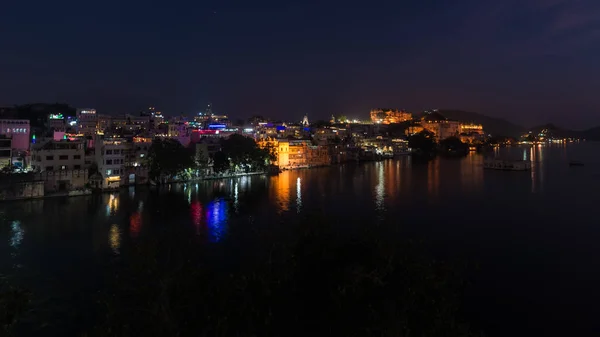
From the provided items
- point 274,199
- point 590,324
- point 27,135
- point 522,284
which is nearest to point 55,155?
point 27,135

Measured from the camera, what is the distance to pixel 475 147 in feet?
173

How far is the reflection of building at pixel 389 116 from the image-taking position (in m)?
70.0

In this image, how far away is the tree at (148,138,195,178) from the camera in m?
17.4

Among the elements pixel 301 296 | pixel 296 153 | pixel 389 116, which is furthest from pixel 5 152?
pixel 389 116

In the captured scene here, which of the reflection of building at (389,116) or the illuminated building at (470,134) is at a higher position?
the reflection of building at (389,116)

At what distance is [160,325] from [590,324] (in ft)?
19.0

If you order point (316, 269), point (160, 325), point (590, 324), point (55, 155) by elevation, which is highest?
point (55, 155)

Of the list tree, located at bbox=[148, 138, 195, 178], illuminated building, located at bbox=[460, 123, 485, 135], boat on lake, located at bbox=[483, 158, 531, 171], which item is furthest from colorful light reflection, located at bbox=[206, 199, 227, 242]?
illuminated building, located at bbox=[460, 123, 485, 135]

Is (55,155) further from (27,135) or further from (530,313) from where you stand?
(530,313)

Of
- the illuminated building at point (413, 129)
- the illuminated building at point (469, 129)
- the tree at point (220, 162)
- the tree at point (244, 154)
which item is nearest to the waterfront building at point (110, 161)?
the tree at point (220, 162)

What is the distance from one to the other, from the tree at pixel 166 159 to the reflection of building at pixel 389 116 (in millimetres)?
54311

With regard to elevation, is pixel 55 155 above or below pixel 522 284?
above

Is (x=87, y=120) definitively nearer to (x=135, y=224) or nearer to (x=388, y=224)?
(x=135, y=224)

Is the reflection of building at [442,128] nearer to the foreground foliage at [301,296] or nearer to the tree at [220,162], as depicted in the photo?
the tree at [220,162]
